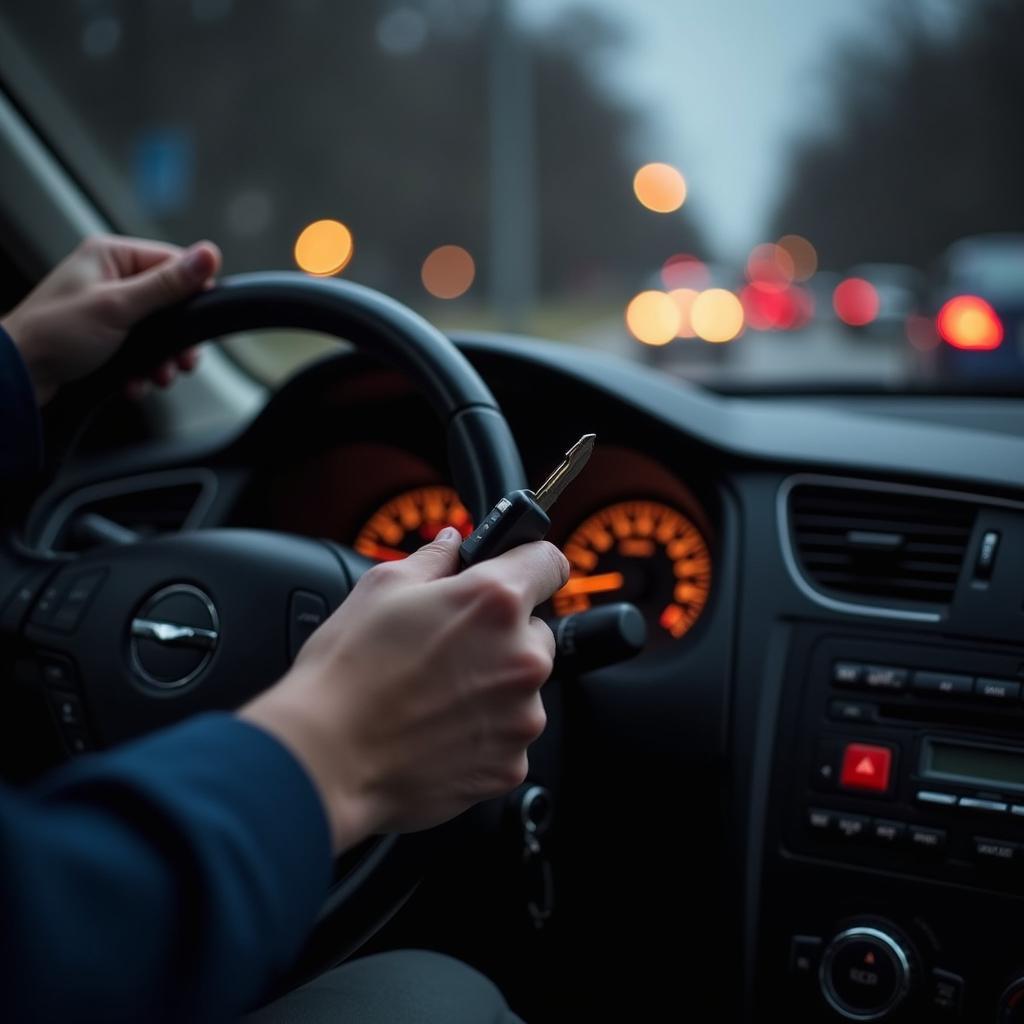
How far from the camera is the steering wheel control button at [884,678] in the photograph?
172 cm

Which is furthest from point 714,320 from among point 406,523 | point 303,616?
point 303,616

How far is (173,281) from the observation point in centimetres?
167

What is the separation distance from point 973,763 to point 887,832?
5.7 inches

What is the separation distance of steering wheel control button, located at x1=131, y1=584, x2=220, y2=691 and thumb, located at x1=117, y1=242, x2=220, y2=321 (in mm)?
422

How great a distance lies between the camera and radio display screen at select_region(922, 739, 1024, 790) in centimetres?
166

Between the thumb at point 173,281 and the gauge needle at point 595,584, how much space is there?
2.59ft

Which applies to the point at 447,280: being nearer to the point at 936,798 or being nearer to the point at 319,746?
the point at 936,798

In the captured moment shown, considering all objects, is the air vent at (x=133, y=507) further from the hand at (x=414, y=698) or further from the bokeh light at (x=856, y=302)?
the bokeh light at (x=856, y=302)

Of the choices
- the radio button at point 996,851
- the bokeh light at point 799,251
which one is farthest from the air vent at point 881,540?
the bokeh light at point 799,251

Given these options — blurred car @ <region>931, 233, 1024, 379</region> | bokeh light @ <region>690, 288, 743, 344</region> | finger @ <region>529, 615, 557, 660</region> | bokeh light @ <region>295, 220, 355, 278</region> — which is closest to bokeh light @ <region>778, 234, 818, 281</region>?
blurred car @ <region>931, 233, 1024, 379</region>

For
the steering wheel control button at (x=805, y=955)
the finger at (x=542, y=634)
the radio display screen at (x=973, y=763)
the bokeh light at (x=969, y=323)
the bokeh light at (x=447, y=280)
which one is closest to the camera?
the finger at (x=542, y=634)

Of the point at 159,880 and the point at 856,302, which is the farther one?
the point at 856,302

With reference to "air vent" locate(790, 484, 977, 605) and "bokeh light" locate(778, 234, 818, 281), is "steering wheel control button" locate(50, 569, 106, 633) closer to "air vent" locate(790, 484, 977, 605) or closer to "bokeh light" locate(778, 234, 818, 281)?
"air vent" locate(790, 484, 977, 605)

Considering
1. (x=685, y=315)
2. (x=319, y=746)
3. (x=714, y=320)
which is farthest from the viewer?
(x=714, y=320)
